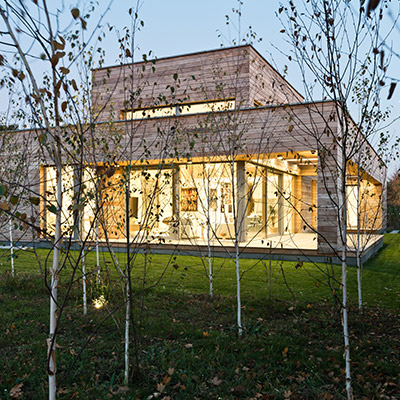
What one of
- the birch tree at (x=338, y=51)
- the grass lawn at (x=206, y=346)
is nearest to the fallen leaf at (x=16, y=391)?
the grass lawn at (x=206, y=346)

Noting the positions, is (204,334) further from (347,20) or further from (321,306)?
(347,20)

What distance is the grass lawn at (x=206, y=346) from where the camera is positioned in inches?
146

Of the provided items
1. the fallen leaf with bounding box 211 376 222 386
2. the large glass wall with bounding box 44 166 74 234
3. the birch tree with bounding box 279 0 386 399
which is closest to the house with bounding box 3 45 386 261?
the large glass wall with bounding box 44 166 74 234

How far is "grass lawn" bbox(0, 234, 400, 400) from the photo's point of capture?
146 inches

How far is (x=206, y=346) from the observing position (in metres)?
4.73

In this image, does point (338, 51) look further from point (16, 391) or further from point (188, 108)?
point (16, 391)

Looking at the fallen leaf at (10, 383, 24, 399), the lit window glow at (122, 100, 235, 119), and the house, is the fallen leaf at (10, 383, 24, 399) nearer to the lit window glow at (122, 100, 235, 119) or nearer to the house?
the lit window glow at (122, 100, 235, 119)

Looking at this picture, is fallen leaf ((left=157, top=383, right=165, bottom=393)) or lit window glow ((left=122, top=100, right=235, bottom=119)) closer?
fallen leaf ((left=157, top=383, right=165, bottom=393))

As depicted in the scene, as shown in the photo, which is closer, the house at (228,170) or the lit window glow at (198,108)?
the lit window glow at (198,108)

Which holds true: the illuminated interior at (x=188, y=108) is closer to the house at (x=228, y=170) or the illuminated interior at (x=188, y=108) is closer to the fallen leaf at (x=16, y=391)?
the house at (x=228, y=170)

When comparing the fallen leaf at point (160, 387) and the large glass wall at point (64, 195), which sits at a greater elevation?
the large glass wall at point (64, 195)

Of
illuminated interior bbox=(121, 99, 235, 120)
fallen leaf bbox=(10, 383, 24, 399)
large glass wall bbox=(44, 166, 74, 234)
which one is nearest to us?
large glass wall bbox=(44, 166, 74, 234)

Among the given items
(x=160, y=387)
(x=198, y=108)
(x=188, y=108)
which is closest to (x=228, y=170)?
(x=198, y=108)

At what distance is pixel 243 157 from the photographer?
12.8m
